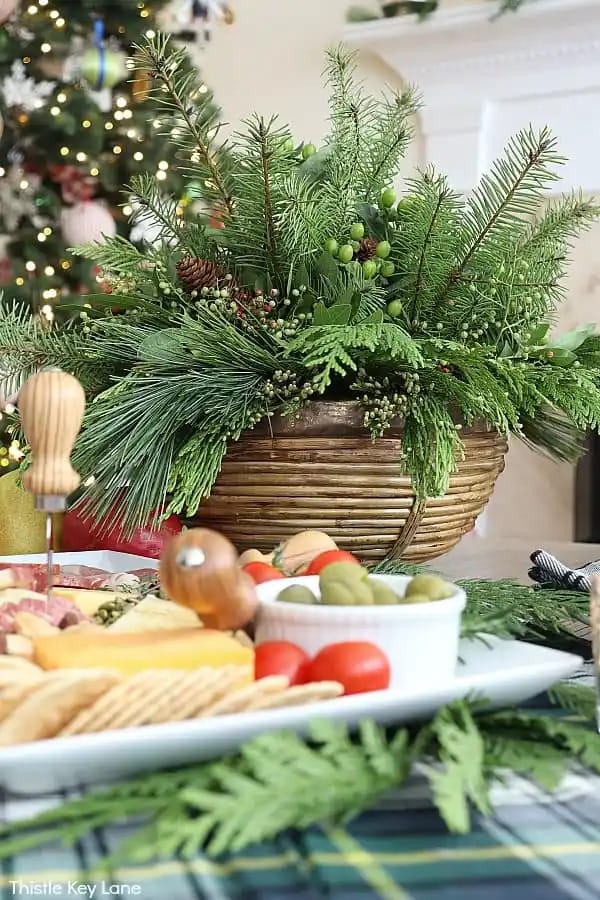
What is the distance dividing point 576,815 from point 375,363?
0.39 metres

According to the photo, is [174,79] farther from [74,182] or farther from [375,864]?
[74,182]

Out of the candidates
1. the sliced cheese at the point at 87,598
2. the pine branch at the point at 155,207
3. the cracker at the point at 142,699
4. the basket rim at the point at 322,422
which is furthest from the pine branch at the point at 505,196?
the cracker at the point at 142,699

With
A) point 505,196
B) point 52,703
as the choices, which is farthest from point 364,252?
point 52,703

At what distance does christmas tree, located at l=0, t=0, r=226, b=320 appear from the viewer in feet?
9.46

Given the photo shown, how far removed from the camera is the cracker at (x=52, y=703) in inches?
13.5

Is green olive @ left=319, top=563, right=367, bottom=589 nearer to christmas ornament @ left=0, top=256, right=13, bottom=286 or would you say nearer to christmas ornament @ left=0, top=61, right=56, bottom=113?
christmas ornament @ left=0, top=256, right=13, bottom=286

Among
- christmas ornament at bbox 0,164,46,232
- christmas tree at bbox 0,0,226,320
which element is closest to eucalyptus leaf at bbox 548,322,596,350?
christmas tree at bbox 0,0,226,320

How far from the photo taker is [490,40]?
10.1 feet

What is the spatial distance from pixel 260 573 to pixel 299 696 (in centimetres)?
14

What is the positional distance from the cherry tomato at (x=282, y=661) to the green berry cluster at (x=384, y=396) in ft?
Result: 0.95

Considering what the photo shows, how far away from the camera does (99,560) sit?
84cm

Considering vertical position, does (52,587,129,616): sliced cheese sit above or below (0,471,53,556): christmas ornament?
above

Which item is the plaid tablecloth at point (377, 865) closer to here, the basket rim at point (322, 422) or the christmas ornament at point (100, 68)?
the basket rim at point (322, 422)

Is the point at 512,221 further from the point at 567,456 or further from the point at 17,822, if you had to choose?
the point at 17,822
